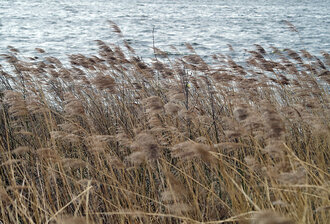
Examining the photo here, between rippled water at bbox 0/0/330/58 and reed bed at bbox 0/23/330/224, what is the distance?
5299 mm

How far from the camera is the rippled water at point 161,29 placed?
1158 cm

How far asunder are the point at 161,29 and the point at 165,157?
12.8 metres

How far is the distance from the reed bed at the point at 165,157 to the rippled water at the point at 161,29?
17.4ft

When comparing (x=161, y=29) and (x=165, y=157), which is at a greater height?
(x=165, y=157)

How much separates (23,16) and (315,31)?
13421 mm

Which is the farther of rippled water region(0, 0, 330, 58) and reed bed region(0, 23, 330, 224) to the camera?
rippled water region(0, 0, 330, 58)

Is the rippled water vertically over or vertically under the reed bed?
under

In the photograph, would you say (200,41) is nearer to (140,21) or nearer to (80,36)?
(80,36)

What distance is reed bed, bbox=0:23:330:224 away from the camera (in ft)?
6.11

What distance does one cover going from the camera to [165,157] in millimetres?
3148

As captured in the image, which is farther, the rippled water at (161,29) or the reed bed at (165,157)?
the rippled water at (161,29)

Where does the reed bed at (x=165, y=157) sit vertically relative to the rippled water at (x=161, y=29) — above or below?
above

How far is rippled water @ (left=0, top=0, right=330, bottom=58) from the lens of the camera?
1158 centimetres

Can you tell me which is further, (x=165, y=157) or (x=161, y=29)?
(x=161, y=29)
